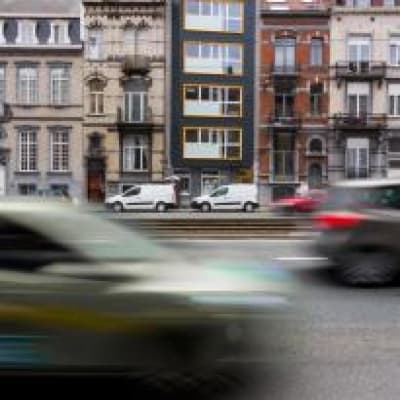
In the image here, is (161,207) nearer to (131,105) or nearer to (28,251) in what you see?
(131,105)

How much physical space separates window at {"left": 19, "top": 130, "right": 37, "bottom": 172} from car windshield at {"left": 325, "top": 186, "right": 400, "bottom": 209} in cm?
4446

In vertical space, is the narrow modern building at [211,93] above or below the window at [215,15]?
below

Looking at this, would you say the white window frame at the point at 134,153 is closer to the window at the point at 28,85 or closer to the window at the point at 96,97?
the window at the point at 96,97

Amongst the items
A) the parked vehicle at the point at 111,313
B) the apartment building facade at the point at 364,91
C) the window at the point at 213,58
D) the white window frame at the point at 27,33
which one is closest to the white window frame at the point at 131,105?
the window at the point at 213,58

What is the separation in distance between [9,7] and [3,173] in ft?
34.0

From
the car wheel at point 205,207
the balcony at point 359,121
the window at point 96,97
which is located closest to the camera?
the car wheel at point 205,207

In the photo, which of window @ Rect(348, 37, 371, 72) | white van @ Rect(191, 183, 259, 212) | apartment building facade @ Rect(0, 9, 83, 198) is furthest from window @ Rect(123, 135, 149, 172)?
window @ Rect(348, 37, 371, 72)

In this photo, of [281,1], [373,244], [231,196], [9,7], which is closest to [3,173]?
[9,7]

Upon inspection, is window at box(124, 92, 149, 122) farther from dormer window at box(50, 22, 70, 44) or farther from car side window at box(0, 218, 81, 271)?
car side window at box(0, 218, 81, 271)

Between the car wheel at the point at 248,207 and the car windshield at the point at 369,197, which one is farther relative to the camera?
the car wheel at the point at 248,207

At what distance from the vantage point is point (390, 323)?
930 centimetres

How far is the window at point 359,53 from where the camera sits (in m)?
55.0

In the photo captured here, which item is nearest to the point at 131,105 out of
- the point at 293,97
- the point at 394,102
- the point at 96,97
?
the point at 96,97

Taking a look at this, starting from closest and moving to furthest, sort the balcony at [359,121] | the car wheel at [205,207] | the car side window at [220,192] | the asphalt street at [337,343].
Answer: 1. the asphalt street at [337,343]
2. the car wheel at [205,207]
3. the car side window at [220,192]
4. the balcony at [359,121]
